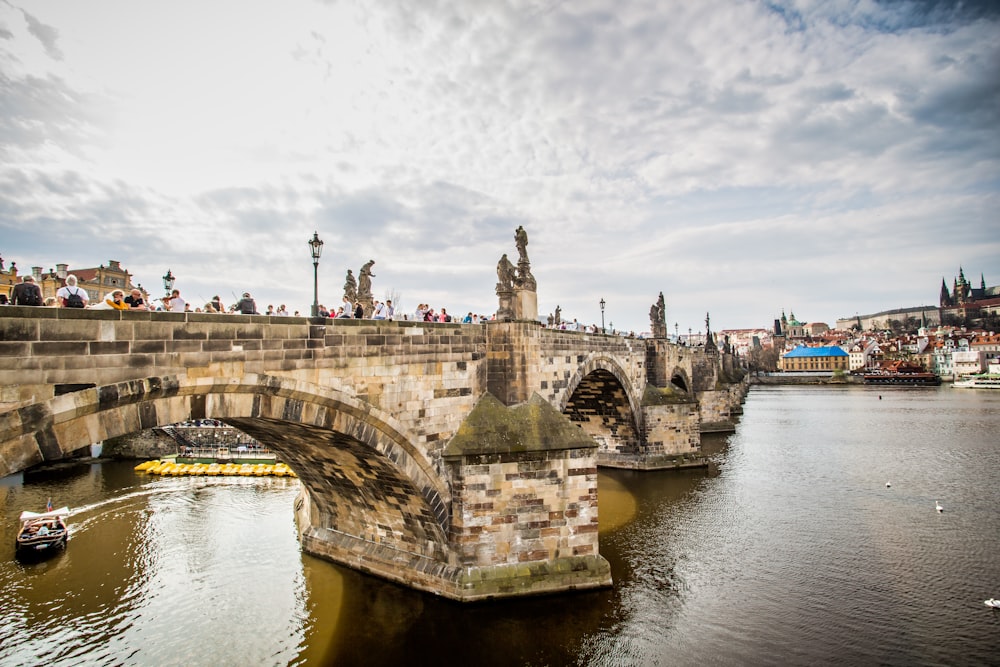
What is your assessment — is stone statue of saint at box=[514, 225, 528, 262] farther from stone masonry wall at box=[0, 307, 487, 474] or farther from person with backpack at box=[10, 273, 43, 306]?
person with backpack at box=[10, 273, 43, 306]

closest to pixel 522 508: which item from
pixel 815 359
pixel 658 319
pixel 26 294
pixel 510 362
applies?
pixel 510 362

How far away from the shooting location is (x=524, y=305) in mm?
13539

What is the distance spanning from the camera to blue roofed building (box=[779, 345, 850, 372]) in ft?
379

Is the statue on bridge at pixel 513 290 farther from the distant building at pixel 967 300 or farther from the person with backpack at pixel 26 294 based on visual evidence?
the distant building at pixel 967 300

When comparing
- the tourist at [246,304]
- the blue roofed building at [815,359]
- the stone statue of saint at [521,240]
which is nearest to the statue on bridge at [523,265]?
the stone statue of saint at [521,240]

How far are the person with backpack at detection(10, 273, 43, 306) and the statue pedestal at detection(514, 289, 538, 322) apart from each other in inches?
357

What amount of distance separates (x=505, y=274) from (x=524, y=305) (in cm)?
90

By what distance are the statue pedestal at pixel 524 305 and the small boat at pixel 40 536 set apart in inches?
586

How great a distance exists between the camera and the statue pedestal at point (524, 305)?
44.0 ft

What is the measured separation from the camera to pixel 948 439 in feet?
109

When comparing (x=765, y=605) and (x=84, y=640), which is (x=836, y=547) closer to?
(x=765, y=605)

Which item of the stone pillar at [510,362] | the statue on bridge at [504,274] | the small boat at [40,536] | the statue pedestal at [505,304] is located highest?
the statue on bridge at [504,274]

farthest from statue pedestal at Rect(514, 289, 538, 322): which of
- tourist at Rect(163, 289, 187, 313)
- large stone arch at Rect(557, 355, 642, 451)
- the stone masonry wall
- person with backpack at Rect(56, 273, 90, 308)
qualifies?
large stone arch at Rect(557, 355, 642, 451)

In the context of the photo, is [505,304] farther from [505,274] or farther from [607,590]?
[607,590]
